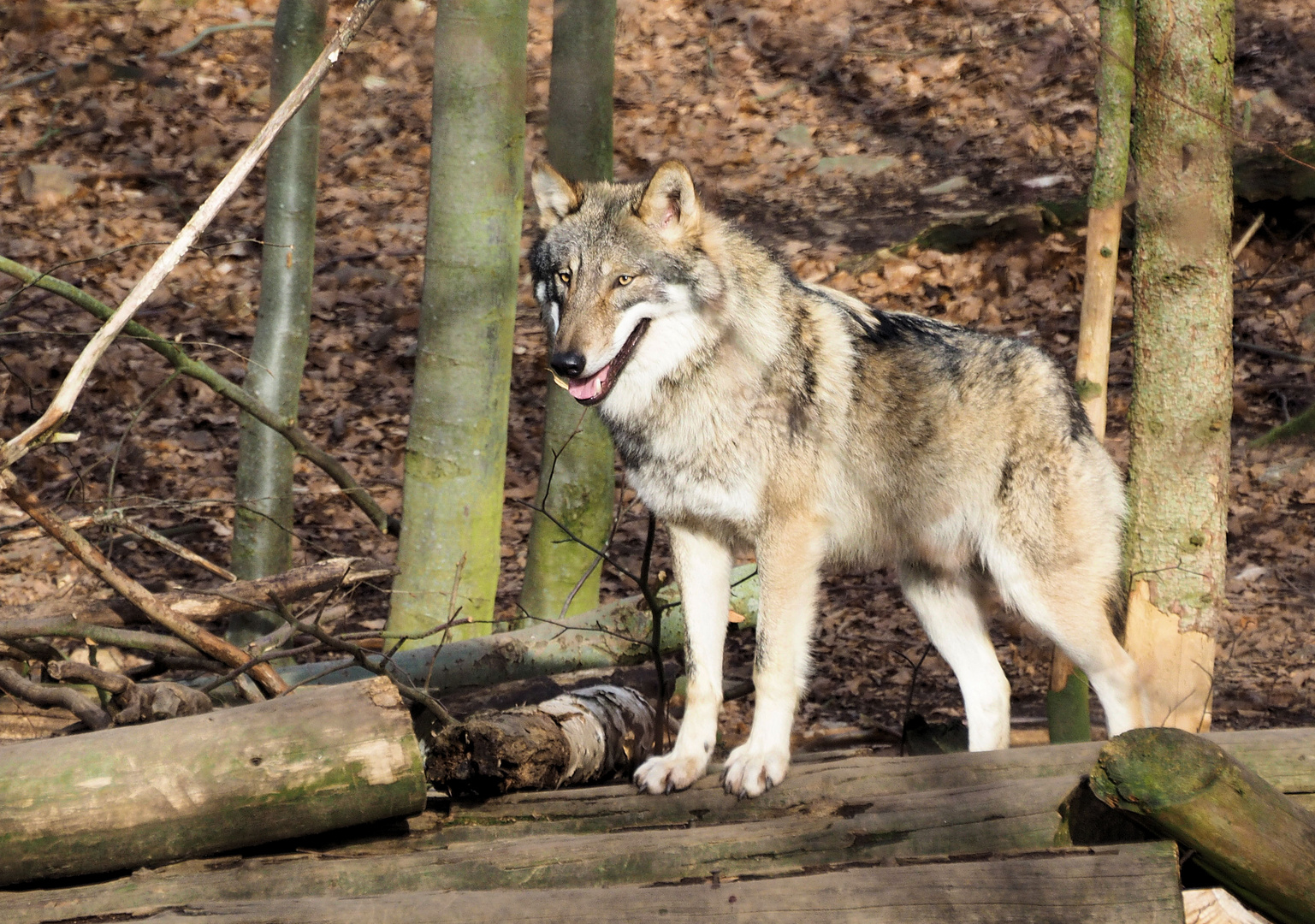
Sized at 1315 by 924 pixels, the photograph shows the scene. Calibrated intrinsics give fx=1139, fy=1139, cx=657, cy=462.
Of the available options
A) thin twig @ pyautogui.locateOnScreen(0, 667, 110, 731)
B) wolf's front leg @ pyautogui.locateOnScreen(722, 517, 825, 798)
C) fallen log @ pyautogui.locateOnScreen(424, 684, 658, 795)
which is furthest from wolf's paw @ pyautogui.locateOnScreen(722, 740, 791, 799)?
thin twig @ pyautogui.locateOnScreen(0, 667, 110, 731)

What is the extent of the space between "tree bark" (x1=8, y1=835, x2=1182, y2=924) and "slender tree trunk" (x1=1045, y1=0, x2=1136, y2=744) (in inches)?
94.5

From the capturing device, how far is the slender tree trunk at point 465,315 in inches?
210

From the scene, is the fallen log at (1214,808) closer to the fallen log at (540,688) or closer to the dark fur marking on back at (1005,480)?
the dark fur marking on back at (1005,480)

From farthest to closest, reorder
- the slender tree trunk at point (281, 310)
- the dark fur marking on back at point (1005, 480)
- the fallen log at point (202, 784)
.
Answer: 1. the slender tree trunk at point (281, 310)
2. the dark fur marking on back at point (1005, 480)
3. the fallen log at point (202, 784)

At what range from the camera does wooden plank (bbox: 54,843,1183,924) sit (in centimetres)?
262

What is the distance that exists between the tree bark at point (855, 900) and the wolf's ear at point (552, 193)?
2.61 meters

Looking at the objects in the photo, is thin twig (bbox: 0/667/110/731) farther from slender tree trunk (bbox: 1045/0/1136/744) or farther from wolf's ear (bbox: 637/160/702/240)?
slender tree trunk (bbox: 1045/0/1136/744)

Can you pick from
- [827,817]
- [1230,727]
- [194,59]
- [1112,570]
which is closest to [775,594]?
[827,817]

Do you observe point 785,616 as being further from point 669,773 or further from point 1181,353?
point 1181,353

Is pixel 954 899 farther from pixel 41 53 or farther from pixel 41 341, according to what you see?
pixel 41 53

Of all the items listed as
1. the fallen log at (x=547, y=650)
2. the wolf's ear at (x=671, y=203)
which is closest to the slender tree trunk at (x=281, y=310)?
the fallen log at (x=547, y=650)

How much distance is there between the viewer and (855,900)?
2.70 meters

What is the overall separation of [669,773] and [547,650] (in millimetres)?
1775

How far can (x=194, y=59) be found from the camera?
50.7ft
